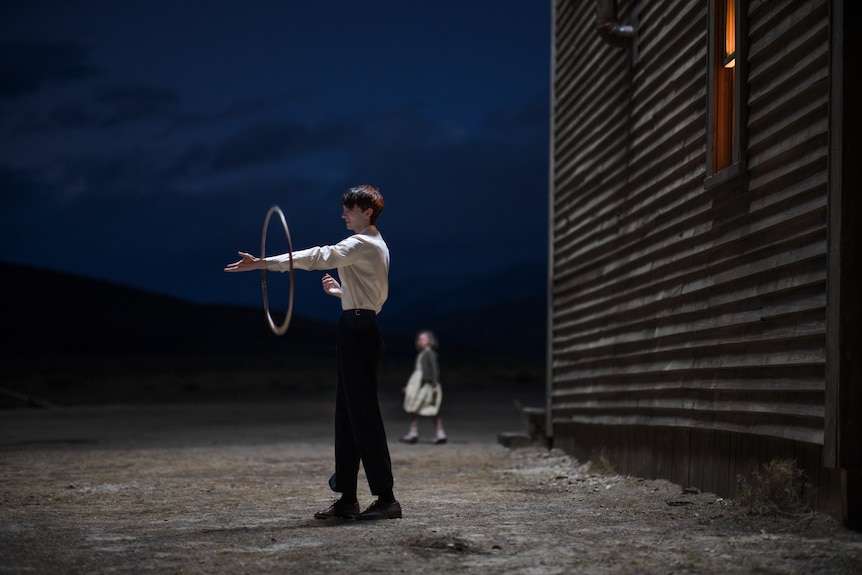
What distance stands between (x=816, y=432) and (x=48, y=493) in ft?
21.5

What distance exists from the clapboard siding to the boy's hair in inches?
106

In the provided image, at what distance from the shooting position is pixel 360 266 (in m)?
6.86

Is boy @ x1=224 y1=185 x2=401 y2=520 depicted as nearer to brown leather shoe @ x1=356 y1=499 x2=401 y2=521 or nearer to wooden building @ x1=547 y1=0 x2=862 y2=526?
brown leather shoe @ x1=356 y1=499 x2=401 y2=521

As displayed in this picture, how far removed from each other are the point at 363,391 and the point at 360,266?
83 centimetres

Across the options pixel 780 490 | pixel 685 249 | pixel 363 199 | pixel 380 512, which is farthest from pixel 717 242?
pixel 380 512

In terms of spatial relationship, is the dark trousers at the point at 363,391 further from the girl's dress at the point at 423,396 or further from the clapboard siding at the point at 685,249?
the girl's dress at the point at 423,396

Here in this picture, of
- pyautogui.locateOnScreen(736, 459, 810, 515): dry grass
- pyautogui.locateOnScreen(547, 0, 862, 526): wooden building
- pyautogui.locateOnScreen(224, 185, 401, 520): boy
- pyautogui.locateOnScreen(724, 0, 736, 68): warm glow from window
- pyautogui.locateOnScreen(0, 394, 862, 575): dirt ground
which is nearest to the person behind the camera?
pyautogui.locateOnScreen(0, 394, 862, 575): dirt ground

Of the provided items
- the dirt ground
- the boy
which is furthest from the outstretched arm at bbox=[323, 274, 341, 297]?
the dirt ground

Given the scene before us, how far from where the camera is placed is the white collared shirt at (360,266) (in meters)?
6.66

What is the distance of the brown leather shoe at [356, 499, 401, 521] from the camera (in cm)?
697

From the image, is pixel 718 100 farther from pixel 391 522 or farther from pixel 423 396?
pixel 423 396

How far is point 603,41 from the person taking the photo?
1114 cm

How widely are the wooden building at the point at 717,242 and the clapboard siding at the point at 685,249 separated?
21 millimetres

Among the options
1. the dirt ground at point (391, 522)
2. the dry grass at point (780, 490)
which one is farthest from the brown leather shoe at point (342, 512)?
the dry grass at point (780, 490)
